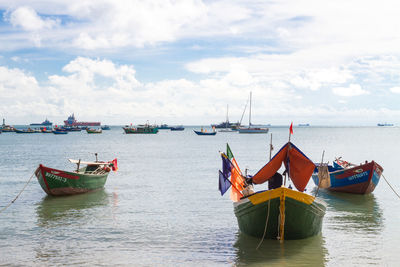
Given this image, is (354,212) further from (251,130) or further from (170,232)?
(251,130)

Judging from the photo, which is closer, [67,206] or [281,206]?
[281,206]

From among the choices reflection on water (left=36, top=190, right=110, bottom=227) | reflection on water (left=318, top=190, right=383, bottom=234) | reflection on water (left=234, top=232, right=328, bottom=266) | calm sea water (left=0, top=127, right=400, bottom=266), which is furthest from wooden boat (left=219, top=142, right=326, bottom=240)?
reflection on water (left=36, top=190, right=110, bottom=227)

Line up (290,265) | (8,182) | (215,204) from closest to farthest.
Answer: (290,265), (215,204), (8,182)

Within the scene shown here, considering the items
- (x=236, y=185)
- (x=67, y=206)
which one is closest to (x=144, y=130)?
(x=67, y=206)

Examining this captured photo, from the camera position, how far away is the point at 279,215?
47.8ft

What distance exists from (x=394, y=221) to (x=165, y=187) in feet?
54.0

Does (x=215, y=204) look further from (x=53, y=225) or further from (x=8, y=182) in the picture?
(x=8, y=182)

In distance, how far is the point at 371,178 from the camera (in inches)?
1001

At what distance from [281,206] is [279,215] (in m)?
0.47

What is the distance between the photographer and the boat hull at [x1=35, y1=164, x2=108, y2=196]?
2423 cm

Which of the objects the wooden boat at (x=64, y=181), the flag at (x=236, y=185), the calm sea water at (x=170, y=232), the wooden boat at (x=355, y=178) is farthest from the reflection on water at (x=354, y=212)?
the wooden boat at (x=64, y=181)

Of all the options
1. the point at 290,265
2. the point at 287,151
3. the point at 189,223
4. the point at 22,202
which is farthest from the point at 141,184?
the point at 290,265

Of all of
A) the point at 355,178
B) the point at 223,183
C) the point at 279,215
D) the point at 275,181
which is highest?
the point at 275,181

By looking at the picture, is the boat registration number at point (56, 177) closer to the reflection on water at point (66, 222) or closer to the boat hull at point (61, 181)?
the boat hull at point (61, 181)
